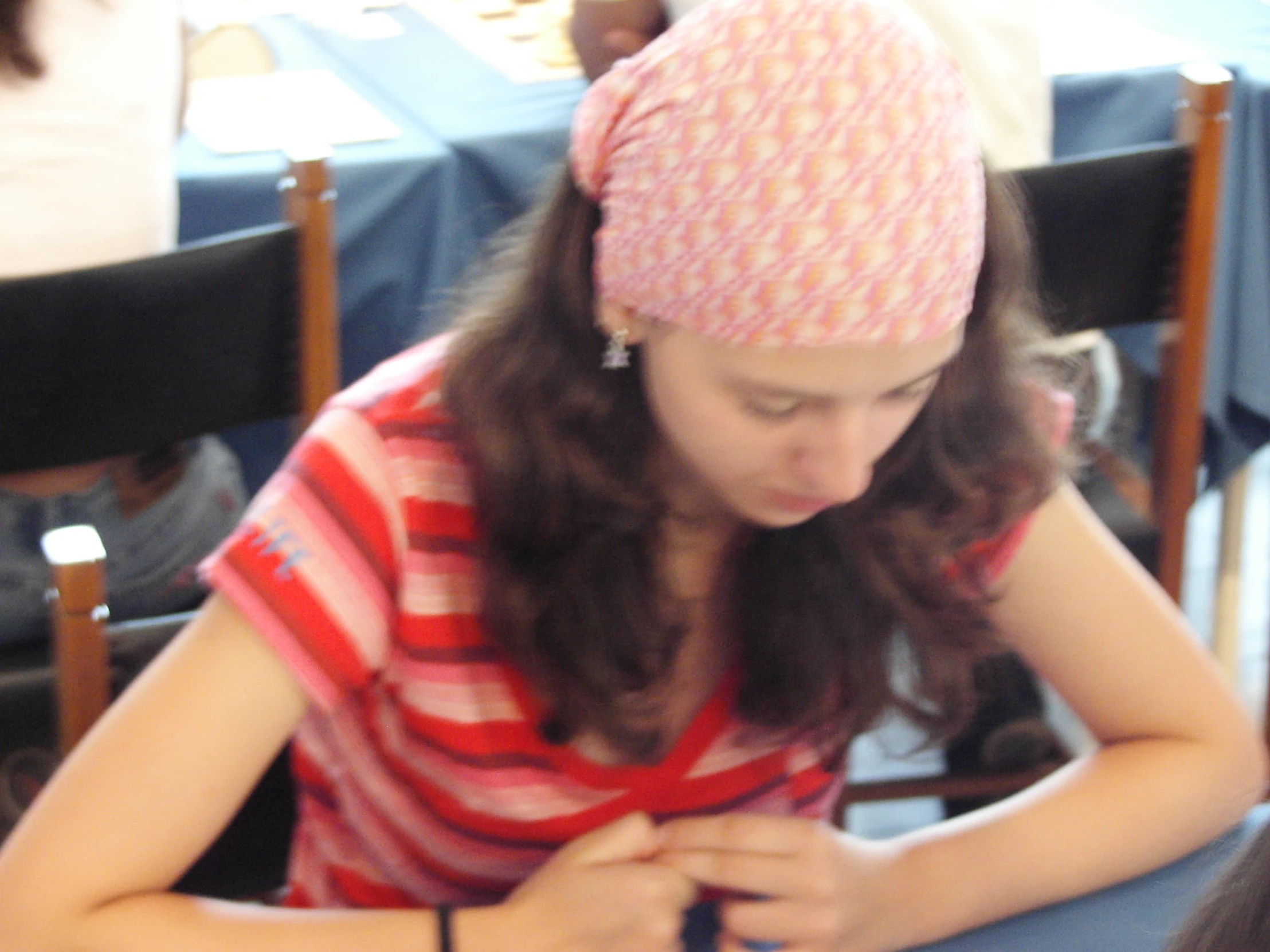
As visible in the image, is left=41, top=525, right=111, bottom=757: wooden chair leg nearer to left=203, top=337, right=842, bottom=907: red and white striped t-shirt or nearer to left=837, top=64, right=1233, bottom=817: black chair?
left=203, top=337, right=842, bottom=907: red and white striped t-shirt

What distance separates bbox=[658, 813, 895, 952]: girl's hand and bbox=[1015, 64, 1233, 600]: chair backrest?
2.71ft

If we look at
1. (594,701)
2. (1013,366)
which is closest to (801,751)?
(594,701)

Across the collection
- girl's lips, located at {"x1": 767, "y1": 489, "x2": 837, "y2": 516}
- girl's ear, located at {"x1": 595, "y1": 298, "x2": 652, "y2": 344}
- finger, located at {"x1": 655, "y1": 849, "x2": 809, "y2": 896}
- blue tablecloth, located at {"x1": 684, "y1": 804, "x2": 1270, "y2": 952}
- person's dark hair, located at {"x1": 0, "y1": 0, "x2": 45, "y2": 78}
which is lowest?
blue tablecloth, located at {"x1": 684, "y1": 804, "x2": 1270, "y2": 952}

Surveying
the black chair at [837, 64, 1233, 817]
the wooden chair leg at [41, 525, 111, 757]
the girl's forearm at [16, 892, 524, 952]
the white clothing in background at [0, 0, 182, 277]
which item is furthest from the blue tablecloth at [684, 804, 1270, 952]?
the white clothing in background at [0, 0, 182, 277]

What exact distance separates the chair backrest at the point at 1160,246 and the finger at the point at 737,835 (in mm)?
823

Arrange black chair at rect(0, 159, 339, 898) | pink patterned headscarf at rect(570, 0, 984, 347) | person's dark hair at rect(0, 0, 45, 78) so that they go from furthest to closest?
1. person's dark hair at rect(0, 0, 45, 78)
2. black chair at rect(0, 159, 339, 898)
3. pink patterned headscarf at rect(570, 0, 984, 347)

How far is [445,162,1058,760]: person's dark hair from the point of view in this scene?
89cm

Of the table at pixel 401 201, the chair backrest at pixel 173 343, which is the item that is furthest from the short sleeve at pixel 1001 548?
the table at pixel 401 201

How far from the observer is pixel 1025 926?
847mm

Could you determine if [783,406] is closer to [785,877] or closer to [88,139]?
[785,877]

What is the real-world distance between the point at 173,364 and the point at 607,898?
2.34 feet

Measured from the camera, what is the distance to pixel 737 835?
866 millimetres

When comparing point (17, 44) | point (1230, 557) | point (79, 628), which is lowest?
point (1230, 557)

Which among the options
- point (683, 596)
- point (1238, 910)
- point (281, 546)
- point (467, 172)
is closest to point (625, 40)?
point (467, 172)
